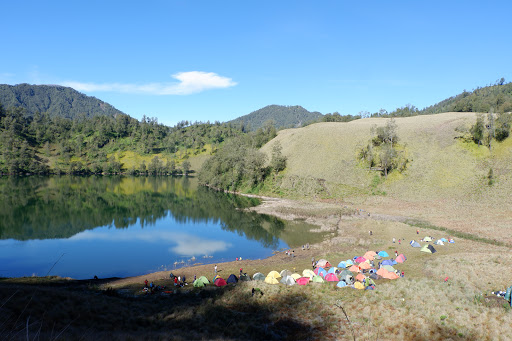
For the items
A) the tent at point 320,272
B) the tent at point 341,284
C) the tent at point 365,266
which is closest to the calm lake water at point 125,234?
the tent at point 320,272

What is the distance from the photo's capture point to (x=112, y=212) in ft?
271

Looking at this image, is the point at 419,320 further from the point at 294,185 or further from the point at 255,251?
the point at 294,185

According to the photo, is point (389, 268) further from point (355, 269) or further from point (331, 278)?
point (331, 278)

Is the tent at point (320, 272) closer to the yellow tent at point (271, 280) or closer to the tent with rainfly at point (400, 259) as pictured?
the yellow tent at point (271, 280)

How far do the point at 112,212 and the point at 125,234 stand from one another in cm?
2542

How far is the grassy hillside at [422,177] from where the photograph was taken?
2707 inches

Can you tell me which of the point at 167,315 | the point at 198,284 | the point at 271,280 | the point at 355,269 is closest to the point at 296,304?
the point at 271,280

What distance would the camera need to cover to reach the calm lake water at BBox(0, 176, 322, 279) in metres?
44.0

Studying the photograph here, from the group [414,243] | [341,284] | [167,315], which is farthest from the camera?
[414,243]

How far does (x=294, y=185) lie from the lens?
105 m

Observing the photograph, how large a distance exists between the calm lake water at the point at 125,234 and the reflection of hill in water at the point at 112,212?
7.9 inches

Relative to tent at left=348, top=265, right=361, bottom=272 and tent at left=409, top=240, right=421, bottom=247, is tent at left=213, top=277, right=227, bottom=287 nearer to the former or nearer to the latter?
tent at left=348, top=265, right=361, bottom=272

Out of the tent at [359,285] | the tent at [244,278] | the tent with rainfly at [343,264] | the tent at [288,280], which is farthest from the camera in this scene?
the tent with rainfly at [343,264]

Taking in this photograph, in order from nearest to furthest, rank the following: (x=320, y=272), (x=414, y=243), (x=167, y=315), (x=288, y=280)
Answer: (x=167, y=315) < (x=288, y=280) < (x=320, y=272) < (x=414, y=243)
